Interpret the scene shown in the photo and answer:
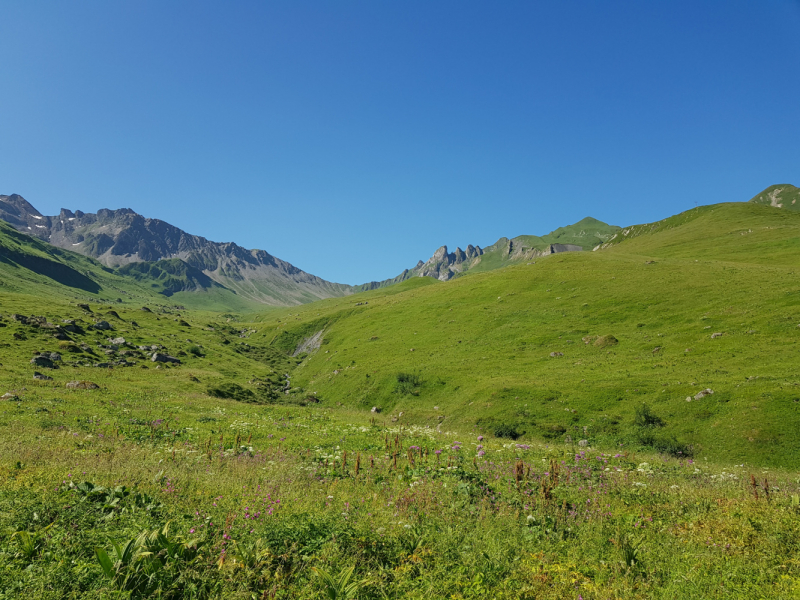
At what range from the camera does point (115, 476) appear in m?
11.0

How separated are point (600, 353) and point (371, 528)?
1778 inches

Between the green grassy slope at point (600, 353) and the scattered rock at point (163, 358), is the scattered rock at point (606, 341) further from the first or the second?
the scattered rock at point (163, 358)

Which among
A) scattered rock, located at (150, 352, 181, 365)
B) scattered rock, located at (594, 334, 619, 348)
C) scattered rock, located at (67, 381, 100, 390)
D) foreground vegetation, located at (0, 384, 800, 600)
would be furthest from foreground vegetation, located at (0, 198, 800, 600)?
scattered rock, located at (67, 381, 100, 390)

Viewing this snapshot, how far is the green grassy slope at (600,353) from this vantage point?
28.2 metres

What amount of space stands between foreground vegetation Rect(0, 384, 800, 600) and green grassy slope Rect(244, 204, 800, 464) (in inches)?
613

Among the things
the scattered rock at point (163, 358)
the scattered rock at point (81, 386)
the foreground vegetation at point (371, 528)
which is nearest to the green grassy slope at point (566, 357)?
the scattered rock at point (81, 386)

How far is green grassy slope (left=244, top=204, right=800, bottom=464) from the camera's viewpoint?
28219 mm

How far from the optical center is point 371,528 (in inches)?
357

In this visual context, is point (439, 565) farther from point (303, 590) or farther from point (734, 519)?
point (734, 519)

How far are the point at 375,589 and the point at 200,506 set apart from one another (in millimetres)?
5422

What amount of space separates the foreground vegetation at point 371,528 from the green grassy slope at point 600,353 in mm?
15575

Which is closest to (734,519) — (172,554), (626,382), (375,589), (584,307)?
(375,589)

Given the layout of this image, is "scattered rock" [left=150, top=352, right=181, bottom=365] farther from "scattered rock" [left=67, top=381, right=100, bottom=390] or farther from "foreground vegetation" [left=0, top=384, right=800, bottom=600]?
"foreground vegetation" [left=0, top=384, right=800, bottom=600]

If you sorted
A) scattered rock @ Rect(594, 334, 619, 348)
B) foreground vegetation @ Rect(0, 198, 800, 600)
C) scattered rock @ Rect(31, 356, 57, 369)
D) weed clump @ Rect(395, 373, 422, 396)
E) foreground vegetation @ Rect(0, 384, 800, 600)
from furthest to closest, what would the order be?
scattered rock @ Rect(594, 334, 619, 348), weed clump @ Rect(395, 373, 422, 396), scattered rock @ Rect(31, 356, 57, 369), foreground vegetation @ Rect(0, 198, 800, 600), foreground vegetation @ Rect(0, 384, 800, 600)
